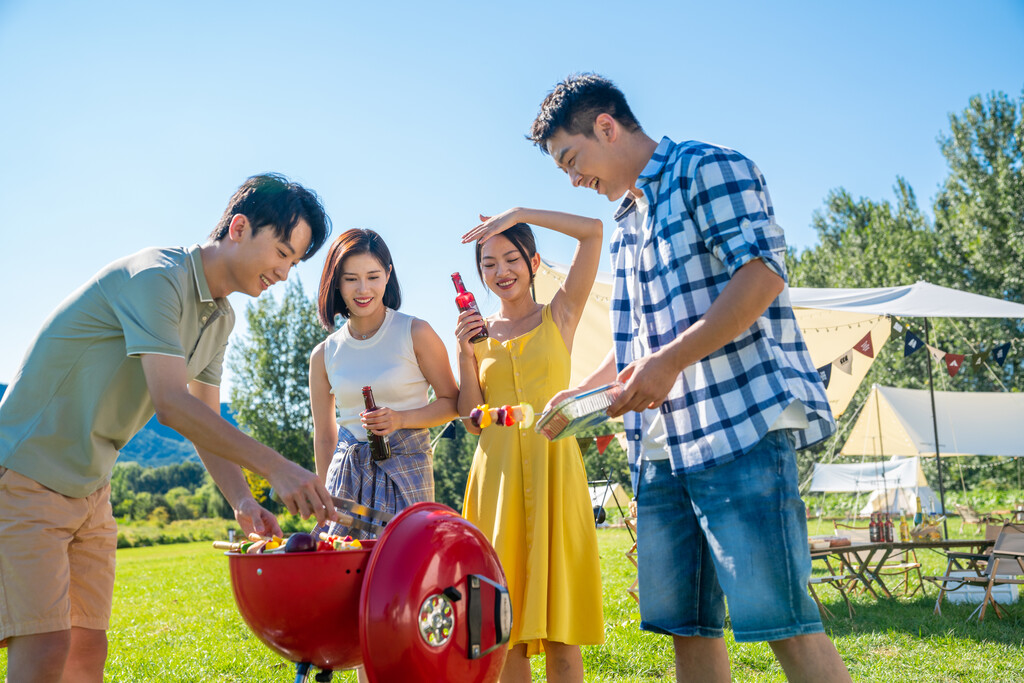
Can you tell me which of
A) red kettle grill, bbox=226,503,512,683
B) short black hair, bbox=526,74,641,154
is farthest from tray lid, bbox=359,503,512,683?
short black hair, bbox=526,74,641,154

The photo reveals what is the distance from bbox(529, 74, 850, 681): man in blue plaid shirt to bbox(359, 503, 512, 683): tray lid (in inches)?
17.6

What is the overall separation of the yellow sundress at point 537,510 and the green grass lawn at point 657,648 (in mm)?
1542

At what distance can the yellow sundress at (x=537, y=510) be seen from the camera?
251 cm

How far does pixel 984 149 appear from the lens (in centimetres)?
2609

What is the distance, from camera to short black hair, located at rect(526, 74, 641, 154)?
211 cm

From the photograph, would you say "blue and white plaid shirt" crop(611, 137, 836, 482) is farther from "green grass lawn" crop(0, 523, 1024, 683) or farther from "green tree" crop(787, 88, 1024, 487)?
"green tree" crop(787, 88, 1024, 487)


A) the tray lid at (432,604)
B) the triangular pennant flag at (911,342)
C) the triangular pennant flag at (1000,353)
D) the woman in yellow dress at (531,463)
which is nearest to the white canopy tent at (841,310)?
the triangular pennant flag at (911,342)

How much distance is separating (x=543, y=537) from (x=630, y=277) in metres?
0.97

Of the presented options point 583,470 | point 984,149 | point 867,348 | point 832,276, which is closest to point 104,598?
point 583,470

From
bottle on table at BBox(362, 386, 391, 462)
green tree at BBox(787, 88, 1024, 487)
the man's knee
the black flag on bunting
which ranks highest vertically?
green tree at BBox(787, 88, 1024, 487)

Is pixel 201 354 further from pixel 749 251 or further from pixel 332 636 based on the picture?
pixel 749 251

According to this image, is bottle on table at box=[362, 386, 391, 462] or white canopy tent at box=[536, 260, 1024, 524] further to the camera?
white canopy tent at box=[536, 260, 1024, 524]

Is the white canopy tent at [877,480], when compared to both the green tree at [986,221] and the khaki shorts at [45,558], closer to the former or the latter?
the green tree at [986,221]

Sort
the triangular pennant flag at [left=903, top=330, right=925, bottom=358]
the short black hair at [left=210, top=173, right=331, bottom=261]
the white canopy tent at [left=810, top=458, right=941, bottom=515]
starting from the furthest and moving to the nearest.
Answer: the white canopy tent at [left=810, top=458, right=941, bottom=515] < the triangular pennant flag at [left=903, top=330, right=925, bottom=358] < the short black hair at [left=210, top=173, right=331, bottom=261]
